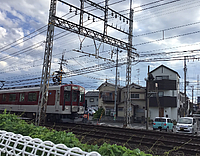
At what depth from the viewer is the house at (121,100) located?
3309 cm

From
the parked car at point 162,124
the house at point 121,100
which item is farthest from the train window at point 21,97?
the house at point 121,100

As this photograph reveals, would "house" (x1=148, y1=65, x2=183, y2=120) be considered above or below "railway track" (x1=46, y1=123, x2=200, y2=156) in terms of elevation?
above

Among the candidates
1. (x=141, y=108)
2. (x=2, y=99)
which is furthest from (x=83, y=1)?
(x=141, y=108)

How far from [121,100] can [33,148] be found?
110ft

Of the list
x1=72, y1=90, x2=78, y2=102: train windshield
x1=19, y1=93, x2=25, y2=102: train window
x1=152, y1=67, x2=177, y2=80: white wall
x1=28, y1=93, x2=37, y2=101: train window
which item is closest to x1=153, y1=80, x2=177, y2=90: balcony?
x1=152, y1=67, x2=177, y2=80: white wall

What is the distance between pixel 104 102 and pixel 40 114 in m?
23.2

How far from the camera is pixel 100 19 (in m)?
14.8

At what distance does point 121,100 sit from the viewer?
117 feet

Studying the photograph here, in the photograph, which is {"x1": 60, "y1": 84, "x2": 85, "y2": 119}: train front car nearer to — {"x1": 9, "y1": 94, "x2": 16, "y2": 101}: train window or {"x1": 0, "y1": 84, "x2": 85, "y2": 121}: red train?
{"x1": 0, "y1": 84, "x2": 85, "y2": 121}: red train

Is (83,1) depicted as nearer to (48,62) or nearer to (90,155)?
(48,62)

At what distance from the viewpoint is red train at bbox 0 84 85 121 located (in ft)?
54.4

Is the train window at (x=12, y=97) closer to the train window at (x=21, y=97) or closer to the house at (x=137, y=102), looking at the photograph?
the train window at (x=21, y=97)

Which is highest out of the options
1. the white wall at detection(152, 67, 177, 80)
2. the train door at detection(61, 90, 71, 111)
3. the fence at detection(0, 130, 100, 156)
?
the white wall at detection(152, 67, 177, 80)

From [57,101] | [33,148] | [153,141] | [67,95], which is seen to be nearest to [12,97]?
[57,101]
